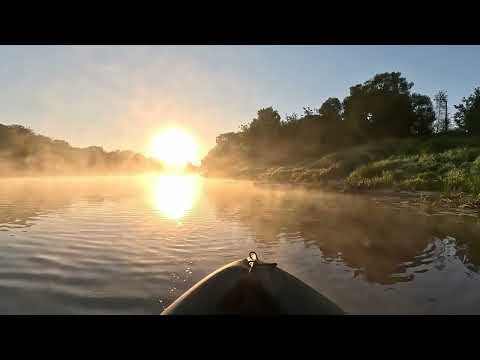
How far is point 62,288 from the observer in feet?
18.4

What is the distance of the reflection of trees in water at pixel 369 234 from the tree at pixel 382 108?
44058mm

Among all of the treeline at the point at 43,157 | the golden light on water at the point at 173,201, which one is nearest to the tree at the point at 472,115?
the golden light on water at the point at 173,201

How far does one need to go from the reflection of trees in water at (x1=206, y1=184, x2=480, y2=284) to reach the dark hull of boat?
362 centimetres

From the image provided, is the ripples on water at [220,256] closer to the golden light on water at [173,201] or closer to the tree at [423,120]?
the golden light on water at [173,201]

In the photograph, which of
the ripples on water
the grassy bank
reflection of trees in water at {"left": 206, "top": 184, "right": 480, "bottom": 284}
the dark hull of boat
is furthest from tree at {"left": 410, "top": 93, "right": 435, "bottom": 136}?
the dark hull of boat

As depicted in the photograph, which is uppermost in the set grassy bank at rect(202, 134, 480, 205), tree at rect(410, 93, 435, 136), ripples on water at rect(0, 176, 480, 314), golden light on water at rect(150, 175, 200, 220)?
tree at rect(410, 93, 435, 136)

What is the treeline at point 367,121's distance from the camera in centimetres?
5331

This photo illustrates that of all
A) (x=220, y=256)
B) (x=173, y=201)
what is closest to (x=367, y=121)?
(x=173, y=201)

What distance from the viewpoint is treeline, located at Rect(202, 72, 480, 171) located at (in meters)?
53.3

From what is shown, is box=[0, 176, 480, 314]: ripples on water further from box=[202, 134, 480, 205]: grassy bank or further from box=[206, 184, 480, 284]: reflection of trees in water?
box=[202, 134, 480, 205]: grassy bank

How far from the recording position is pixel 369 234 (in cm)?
1010
